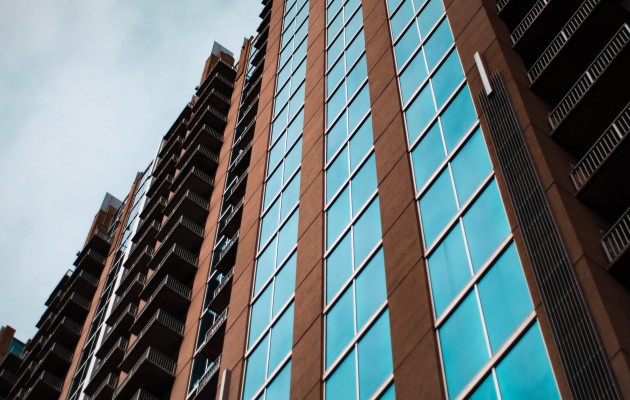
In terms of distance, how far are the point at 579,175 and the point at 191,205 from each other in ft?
105

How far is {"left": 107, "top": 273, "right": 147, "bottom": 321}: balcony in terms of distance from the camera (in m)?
49.8

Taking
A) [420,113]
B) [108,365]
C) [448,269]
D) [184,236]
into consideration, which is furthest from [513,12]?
[108,365]

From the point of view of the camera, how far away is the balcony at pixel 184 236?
4678 cm

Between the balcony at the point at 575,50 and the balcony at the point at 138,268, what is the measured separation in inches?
1282

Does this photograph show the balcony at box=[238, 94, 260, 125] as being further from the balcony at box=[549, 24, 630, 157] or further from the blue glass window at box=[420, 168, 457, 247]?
the balcony at box=[549, 24, 630, 157]

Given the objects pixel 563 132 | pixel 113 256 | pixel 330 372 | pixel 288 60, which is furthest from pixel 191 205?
pixel 563 132

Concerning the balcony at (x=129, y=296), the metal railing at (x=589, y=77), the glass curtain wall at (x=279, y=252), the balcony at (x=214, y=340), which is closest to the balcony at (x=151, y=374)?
the balcony at (x=214, y=340)

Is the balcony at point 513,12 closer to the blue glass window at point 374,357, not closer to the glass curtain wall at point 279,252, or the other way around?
the glass curtain wall at point 279,252

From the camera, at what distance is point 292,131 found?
39.3 meters

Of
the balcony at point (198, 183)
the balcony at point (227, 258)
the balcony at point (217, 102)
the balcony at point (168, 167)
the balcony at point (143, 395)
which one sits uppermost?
the balcony at point (217, 102)

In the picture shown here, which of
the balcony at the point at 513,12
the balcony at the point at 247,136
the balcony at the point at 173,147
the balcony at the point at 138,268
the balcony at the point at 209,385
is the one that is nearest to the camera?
the balcony at the point at 513,12

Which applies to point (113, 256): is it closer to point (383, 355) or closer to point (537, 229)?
point (383, 355)

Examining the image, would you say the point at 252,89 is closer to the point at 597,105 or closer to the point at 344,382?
the point at 344,382

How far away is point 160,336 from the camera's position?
40594 millimetres
